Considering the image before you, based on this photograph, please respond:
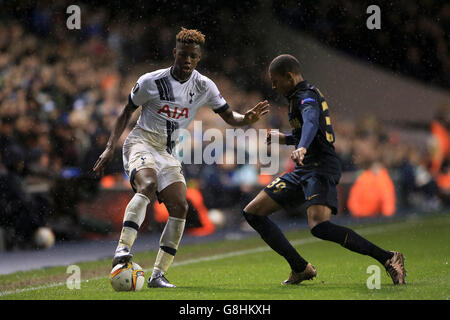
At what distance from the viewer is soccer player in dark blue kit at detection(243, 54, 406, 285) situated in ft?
17.1

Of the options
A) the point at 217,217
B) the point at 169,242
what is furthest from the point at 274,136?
the point at 217,217

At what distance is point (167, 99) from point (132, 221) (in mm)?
1126

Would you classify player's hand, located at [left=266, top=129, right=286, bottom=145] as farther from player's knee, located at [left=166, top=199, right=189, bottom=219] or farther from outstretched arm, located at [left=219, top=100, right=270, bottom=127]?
player's knee, located at [left=166, top=199, right=189, bottom=219]

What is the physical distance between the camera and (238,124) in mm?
6070

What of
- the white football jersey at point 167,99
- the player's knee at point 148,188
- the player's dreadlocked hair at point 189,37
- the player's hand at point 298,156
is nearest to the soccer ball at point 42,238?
the white football jersey at point 167,99

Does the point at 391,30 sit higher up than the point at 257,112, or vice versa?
the point at 391,30

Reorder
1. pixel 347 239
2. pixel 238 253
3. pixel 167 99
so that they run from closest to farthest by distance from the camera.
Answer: pixel 347 239 → pixel 167 99 → pixel 238 253

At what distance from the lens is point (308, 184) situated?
538 cm

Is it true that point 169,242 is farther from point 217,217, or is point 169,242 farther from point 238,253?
point 217,217

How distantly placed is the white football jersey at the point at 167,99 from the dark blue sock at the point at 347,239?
149 centimetres

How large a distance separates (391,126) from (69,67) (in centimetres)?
951

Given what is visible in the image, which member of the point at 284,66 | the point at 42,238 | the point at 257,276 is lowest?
the point at 42,238
